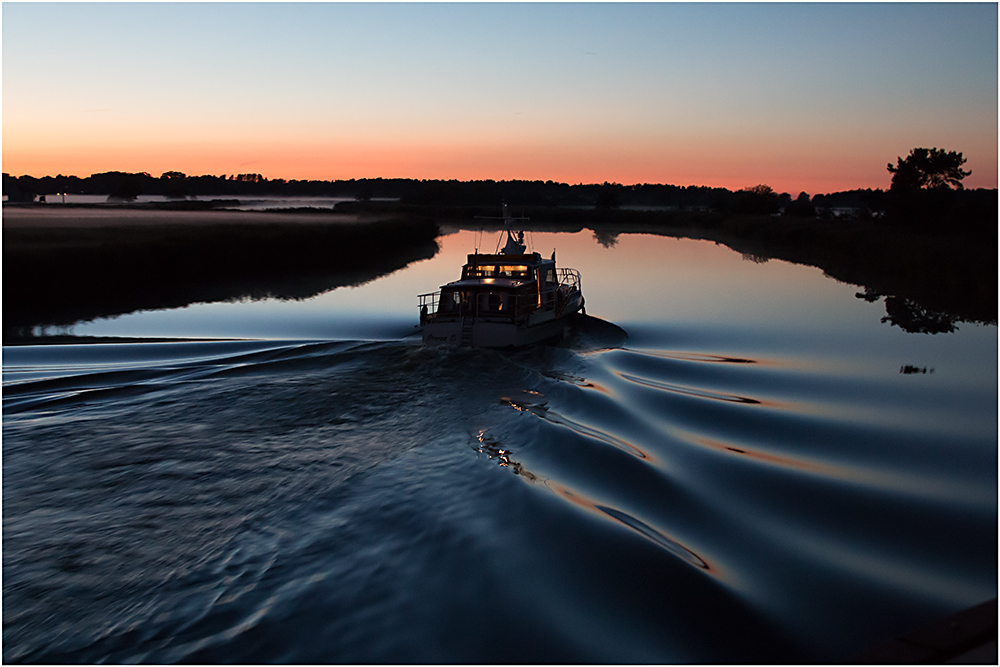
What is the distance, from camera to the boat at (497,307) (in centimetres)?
2141

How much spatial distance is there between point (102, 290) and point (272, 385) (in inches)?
979

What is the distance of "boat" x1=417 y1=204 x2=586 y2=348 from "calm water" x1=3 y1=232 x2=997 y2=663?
155 cm

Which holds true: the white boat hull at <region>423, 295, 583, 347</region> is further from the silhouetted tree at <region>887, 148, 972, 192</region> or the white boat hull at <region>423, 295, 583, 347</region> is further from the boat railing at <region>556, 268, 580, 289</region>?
the silhouetted tree at <region>887, 148, 972, 192</region>

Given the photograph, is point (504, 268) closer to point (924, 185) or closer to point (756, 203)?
point (924, 185)

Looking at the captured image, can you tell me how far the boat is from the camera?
21.4 metres

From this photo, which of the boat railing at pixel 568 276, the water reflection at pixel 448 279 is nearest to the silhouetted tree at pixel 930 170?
the water reflection at pixel 448 279

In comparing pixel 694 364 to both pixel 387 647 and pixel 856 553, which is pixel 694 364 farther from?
pixel 387 647

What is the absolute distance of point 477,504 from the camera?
1062cm

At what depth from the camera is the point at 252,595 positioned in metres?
7.81

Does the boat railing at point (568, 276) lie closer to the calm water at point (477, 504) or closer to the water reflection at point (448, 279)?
the water reflection at point (448, 279)

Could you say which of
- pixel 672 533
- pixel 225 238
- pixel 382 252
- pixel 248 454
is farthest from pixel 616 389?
pixel 382 252

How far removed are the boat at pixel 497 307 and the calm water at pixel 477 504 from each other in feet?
5.08

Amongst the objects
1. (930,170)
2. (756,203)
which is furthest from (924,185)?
(756,203)

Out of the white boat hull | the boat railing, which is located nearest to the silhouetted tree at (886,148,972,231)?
the boat railing
